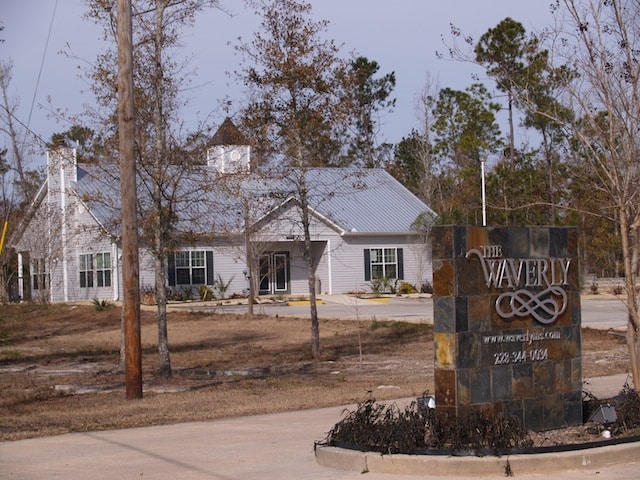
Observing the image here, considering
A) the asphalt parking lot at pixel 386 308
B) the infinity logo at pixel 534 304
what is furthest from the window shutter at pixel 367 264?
the infinity logo at pixel 534 304

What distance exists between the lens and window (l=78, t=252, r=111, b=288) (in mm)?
43281

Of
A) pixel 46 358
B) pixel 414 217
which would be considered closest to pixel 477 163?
pixel 414 217

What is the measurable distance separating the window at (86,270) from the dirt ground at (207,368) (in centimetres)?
671

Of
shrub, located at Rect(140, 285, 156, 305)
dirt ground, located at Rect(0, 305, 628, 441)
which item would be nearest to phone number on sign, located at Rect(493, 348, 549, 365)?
dirt ground, located at Rect(0, 305, 628, 441)

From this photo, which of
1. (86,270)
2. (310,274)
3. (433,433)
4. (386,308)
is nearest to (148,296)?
(86,270)

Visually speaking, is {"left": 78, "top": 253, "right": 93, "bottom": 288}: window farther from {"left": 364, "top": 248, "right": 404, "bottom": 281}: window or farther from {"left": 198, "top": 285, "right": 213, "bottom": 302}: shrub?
{"left": 364, "top": 248, "right": 404, "bottom": 281}: window

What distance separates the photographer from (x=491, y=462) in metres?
8.60

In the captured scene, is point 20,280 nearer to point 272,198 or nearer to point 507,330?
point 272,198

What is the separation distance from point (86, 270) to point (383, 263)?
A: 13573 mm

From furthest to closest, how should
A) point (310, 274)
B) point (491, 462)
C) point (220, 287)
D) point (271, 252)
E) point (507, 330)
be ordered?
point (271, 252) < point (220, 287) < point (310, 274) < point (507, 330) < point (491, 462)

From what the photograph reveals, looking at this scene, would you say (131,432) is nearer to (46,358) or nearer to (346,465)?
(346,465)

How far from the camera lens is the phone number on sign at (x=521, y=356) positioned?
987 centimetres

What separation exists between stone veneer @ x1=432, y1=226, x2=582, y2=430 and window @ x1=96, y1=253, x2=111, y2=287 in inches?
1354

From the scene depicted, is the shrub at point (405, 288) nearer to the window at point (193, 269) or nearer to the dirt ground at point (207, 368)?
the window at point (193, 269)
